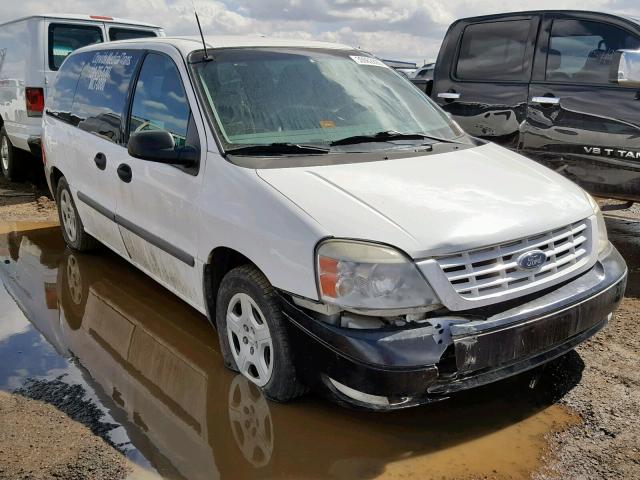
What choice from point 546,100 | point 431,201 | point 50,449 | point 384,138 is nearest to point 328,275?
point 431,201

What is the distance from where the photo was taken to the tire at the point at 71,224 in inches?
218

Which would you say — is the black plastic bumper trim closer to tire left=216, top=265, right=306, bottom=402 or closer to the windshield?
tire left=216, top=265, right=306, bottom=402

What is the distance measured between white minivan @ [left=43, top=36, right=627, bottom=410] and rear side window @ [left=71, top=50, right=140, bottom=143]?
37 millimetres

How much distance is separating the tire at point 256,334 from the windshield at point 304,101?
2.39ft

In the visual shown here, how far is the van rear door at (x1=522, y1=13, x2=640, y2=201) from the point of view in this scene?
5.20 m

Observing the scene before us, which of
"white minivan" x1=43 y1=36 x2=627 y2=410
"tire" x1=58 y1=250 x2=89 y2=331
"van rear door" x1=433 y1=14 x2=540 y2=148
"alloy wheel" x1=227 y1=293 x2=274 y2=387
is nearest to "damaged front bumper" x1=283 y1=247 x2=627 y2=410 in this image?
"white minivan" x1=43 y1=36 x2=627 y2=410

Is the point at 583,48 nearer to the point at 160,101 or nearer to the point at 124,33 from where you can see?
the point at 160,101

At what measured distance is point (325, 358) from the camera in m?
2.71

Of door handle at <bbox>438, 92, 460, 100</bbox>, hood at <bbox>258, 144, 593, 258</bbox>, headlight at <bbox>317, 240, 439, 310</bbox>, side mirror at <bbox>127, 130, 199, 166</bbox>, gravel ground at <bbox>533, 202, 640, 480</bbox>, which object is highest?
door handle at <bbox>438, 92, 460, 100</bbox>

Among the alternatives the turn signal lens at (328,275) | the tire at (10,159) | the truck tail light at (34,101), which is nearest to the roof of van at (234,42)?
the turn signal lens at (328,275)

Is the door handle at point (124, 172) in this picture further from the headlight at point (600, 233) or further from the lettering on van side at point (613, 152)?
the lettering on van side at point (613, 152)

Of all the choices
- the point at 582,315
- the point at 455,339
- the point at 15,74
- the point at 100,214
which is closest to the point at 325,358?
the point at 455,339

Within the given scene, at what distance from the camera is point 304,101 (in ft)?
12.0

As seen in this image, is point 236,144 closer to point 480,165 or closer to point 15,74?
point 480,165
